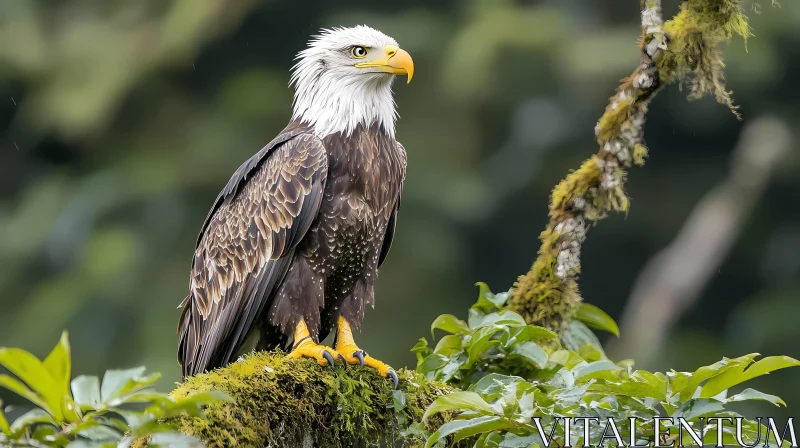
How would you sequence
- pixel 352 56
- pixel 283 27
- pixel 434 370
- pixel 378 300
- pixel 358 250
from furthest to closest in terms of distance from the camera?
pixel 283 27
pixel 378 300
pixel 352 56
pixel 358 250
pixel 434 370

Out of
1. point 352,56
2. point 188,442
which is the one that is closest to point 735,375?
point 188,442

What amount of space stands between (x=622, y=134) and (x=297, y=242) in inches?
51.0

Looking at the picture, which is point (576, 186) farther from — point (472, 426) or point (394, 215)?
point (472, 426)

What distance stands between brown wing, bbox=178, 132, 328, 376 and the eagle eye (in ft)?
1.45

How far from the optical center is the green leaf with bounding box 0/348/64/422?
188cm

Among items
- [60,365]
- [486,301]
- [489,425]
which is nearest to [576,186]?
[486,301]

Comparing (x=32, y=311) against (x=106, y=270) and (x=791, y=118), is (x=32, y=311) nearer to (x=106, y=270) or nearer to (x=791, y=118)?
(x=106, y=270)

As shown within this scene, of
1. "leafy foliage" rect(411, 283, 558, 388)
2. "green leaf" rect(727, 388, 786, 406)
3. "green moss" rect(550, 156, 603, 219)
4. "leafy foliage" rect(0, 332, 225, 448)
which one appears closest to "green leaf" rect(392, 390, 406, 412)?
"leafy foliage" rect(411, 283, 558, 388)

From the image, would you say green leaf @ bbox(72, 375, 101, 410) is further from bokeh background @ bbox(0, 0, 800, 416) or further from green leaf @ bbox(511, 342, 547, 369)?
bokeh background @ bbox(0, 0, 800, 416)

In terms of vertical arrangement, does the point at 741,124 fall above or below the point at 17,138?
above

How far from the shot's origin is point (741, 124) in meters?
11.3

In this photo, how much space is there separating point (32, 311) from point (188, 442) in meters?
8.53

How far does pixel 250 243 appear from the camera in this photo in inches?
157

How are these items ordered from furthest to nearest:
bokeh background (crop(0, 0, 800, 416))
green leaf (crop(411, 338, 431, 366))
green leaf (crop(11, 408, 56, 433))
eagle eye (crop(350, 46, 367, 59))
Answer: bokeh background (crop(0, 0, 800, 416))
eagle eye (crop(350, 46, 367, 59))
green leaf (crop(411, 338, 431, 366))
green leaf (crop(11, 408, 56, 433))
